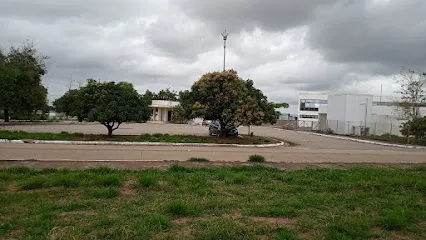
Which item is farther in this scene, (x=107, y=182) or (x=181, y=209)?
(x=107, y=182)

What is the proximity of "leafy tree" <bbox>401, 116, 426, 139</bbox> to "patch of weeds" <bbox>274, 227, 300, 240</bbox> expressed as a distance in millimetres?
→ 31245

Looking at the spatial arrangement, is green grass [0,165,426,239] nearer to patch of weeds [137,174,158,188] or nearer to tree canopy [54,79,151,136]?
patch of weeds [137,174,158,188]

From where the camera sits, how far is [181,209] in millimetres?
5539

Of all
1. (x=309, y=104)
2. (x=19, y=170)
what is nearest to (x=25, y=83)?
(x=19, y=170)

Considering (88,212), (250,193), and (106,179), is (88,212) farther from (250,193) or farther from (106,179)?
(250,193)

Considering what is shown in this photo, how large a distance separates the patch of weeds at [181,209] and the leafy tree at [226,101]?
61.3 feet

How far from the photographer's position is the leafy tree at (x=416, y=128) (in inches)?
1250

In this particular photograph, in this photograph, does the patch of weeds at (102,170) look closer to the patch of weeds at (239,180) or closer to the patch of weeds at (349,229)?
the patch of weeds at (239,180)

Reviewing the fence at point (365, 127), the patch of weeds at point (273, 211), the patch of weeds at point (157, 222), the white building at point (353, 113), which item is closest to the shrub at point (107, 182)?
the patch of weeds at point (157, 222)

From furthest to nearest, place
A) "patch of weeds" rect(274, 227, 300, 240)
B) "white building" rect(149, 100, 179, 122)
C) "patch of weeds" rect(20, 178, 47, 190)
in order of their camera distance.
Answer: "white building" rect(149, 100, 179, 122), "patch of weeds" rect(20, 178, 47, 190), "patch of weeds" rect(274, 227, 300, 240)

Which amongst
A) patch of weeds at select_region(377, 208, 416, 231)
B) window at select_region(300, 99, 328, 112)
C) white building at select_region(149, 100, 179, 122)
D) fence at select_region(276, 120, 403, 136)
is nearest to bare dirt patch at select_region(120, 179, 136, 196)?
patch of weeds at select_region(377, 208, 416, 231)

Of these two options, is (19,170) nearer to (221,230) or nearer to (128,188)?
(128,188)

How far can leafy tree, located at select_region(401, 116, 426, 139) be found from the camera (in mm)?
31750

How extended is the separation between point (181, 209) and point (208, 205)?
24.1 inches
